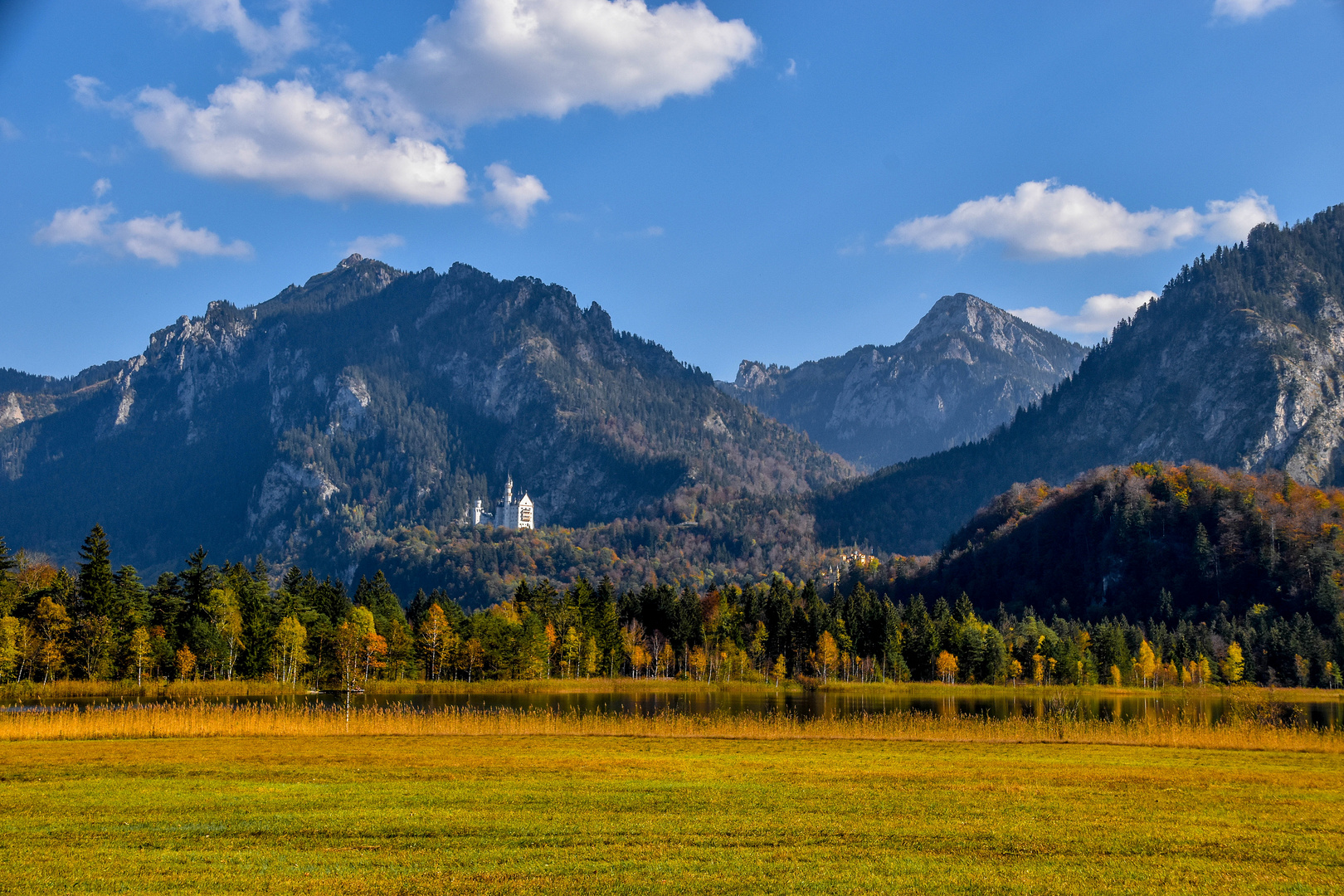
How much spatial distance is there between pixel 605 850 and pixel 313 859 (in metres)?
6.62

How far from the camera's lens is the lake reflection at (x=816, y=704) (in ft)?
271

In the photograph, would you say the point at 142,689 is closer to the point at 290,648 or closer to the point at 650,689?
the point at 290,648

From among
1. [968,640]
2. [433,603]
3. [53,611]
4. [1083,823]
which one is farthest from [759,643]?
[1083,823]

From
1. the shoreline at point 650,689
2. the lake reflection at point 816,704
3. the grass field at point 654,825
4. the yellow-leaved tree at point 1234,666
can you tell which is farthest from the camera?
the yellow-leaved tree at point 1234,666

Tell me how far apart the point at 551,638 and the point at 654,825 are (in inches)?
4345

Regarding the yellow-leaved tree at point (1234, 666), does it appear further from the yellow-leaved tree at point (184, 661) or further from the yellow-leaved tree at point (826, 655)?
the yellow-leaved tree at point (184, 661)

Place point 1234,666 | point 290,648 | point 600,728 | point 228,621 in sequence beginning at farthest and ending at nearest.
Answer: point 1234,666
point 290,648
point 228,621
point 600,728

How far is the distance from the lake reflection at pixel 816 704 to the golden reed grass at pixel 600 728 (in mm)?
11182

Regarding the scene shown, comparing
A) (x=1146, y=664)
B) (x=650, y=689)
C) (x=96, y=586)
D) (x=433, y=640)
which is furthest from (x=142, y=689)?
(x=1146, y=664)

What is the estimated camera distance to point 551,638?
135 m

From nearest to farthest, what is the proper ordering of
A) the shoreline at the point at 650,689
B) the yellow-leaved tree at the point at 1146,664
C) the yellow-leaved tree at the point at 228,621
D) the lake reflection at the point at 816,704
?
the lake reflection at the point at 816,704, the shoreline at the point at 650,689, the yellow-leaved tree at the point at 228,621, the yellow-leaved tree at the point at 1146,664

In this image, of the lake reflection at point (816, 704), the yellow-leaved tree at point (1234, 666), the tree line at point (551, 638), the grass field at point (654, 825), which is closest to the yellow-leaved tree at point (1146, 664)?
the tree line at point (551, 638)

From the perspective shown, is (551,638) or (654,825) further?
(551,638)

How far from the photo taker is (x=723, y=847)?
2417cm
